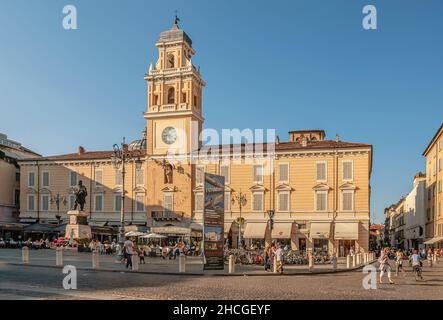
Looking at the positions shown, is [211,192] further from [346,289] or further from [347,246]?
[347,246]

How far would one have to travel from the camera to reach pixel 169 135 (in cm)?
5884

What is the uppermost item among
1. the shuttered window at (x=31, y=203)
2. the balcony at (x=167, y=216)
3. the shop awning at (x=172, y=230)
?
the shuttered window at (x=31, y=203)

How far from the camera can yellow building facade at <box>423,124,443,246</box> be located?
Answer: 60156mm

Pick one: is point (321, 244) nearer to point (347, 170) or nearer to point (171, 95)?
point (347, 170)

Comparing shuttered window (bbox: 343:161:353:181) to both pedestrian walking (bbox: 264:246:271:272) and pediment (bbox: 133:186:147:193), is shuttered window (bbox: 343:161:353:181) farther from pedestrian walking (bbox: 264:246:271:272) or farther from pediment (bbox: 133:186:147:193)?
pedestrian walking (bbox: 264:246:271:272)

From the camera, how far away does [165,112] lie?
59250mm

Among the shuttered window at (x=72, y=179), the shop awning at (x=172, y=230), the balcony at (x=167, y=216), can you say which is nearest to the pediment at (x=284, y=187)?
the shop awning at (x=172, y=230)

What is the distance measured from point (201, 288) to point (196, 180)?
128 ft

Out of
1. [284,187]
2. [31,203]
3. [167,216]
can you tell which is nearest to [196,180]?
[167,216]

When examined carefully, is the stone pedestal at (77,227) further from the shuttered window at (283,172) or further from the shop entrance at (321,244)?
the shop entrance at (321,244)

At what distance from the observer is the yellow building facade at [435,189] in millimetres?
60156

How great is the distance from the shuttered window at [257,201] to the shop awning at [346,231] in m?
8.07
